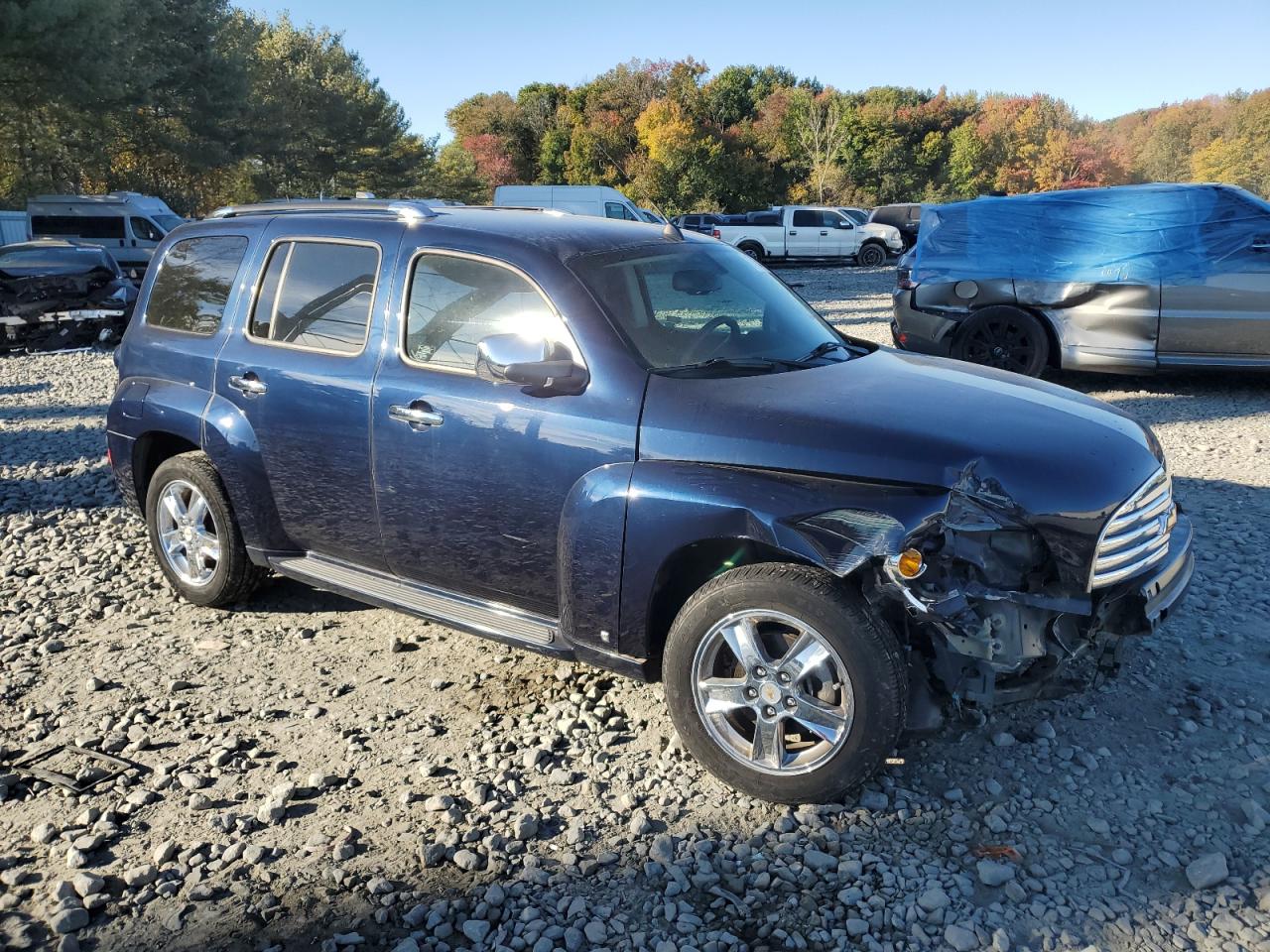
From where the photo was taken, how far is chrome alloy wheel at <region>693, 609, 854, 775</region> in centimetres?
310

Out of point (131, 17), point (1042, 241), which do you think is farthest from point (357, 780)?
point (131, 17)

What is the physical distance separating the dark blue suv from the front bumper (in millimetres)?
5568

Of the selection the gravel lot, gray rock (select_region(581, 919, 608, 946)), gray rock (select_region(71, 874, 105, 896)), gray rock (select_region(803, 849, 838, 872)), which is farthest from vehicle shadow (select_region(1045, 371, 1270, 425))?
gray rock (select_region(71, 874, 105, 896))

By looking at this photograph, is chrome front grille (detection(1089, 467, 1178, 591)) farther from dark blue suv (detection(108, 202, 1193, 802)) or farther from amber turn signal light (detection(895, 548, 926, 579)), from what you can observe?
amber turn signal light (detection(895, 548, 926, 579))

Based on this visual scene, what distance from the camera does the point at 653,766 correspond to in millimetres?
3486

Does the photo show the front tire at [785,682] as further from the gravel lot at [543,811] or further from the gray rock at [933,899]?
the gray rock at [933,899]

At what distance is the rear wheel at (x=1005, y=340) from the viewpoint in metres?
9.29

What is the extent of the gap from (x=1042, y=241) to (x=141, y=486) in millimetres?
8162

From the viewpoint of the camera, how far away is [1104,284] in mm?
8969

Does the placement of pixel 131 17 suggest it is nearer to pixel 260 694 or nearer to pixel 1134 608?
pixel 260 694

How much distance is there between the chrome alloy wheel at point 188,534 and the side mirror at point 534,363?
2.03 meters

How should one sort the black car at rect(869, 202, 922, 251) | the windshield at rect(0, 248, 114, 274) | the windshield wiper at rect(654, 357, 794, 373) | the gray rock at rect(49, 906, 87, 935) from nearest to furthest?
1. the gray rock at rect(49, 906, 87, 935)
2. the windshield wiper at rect(654, 357, 794, 373)
3. the windshield at rect(0, 248, 114, 274)
4. the black car at rect(869, 202, 922, 251)

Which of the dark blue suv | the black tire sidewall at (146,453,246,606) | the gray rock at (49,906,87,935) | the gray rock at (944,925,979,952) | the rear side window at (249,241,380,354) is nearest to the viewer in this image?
the gray rock at (944,925,979,952)

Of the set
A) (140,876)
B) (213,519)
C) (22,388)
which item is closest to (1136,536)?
(140,876)
